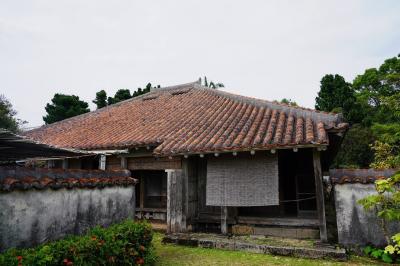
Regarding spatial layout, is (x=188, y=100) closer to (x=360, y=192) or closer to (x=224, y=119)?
(x=224, y=119)

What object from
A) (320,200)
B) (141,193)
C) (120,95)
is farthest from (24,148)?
(120,95)

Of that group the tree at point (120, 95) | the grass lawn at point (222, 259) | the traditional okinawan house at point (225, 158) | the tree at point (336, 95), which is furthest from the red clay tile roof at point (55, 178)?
the tree at point (336, 95)

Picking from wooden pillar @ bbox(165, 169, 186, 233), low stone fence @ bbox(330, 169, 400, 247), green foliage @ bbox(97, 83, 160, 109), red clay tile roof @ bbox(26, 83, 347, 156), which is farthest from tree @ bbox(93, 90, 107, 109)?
low stone fence @ bbox(330, 169, 400, 247)

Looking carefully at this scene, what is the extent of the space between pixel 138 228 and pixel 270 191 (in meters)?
4.20

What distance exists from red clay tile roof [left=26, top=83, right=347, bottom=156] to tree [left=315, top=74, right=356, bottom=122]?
13966mm

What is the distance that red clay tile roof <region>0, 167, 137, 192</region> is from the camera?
445 cm

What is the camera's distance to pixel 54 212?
519cm

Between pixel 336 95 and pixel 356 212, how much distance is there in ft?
64.8

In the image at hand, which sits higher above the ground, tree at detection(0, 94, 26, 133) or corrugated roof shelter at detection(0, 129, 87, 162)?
tree at detection(0, 94, 26, 133)

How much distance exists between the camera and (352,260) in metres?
6.74

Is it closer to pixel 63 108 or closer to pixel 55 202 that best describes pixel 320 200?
pixel 55 202

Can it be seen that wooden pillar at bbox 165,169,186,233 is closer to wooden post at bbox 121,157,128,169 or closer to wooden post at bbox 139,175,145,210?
wooden post at bbox 121,157,128,169

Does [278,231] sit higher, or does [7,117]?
[7,117]

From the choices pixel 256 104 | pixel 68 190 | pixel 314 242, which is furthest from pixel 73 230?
pixel 256 104
